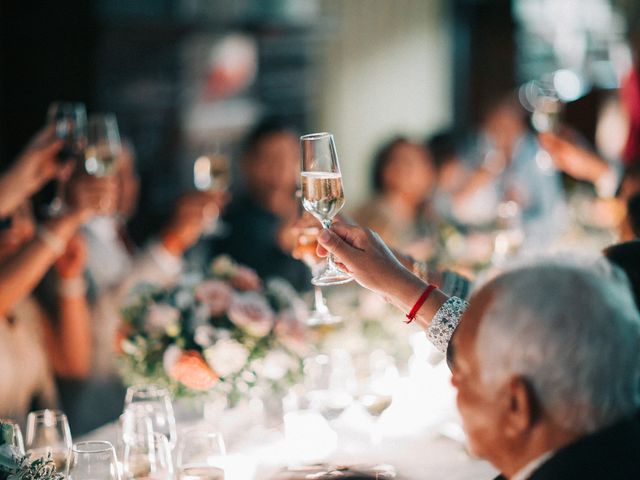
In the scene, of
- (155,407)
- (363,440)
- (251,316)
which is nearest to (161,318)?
(251,316)

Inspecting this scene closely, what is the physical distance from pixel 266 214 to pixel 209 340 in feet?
6.68

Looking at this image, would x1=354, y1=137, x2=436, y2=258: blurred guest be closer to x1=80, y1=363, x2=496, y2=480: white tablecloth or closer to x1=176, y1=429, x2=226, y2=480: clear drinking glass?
x1=80, y1=363, x2=496, y2=480: white tablecloth

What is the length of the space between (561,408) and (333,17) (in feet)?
24.6

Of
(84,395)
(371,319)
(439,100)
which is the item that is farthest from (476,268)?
(439,100)

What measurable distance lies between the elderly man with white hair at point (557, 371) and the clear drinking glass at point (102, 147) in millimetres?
1913

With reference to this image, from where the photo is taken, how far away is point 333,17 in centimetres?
841

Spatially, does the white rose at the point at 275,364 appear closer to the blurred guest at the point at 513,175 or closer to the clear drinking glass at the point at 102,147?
the clear drinking glass at the point at 102,147

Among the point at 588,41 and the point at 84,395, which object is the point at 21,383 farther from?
the point at 588,41

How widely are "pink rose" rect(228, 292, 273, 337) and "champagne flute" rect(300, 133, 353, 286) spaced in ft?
1.88

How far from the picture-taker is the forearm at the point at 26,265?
266 centimetres

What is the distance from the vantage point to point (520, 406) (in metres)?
1.28

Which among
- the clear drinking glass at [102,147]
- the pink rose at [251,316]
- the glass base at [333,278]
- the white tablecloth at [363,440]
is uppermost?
the clear drinking glass at [102,147]

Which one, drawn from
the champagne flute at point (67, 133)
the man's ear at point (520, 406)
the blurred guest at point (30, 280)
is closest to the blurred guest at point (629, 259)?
the man's ear at point (520, 406)

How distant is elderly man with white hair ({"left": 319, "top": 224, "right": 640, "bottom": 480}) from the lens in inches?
49.5
